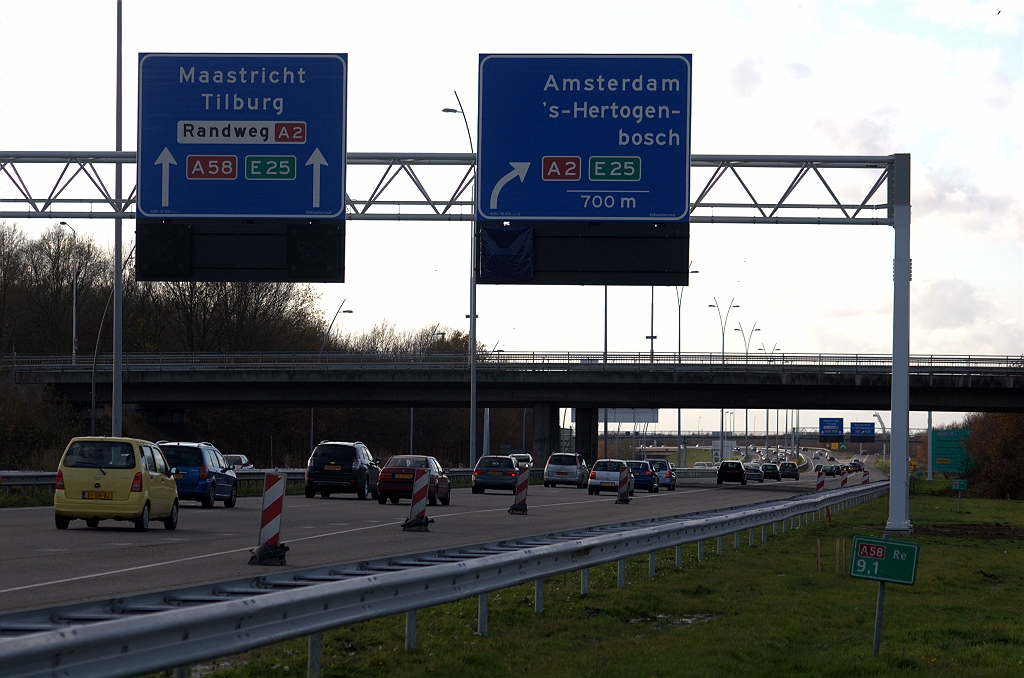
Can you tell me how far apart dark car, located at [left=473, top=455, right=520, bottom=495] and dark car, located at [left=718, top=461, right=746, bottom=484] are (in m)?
28.3

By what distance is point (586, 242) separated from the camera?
25453mm

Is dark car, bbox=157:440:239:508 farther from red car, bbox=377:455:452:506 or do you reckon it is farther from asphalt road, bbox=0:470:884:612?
red car, bbox=377:455:452:506

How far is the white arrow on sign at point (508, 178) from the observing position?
25469 mm

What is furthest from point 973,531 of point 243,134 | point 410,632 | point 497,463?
point 410,632

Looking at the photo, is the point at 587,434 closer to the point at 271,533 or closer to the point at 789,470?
the point at 789,470

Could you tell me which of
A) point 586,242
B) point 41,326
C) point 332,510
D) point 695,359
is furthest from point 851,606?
point 41,326

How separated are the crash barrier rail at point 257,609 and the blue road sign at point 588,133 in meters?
12.2

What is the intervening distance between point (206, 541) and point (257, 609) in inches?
559

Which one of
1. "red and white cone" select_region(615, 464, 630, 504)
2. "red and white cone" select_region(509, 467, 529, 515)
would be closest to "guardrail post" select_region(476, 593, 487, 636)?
"red and white cone" select_region(509, 467, 529, 515)

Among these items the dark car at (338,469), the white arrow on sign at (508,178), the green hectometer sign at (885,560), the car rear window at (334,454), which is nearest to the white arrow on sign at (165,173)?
the white arrow on sign at (508,178)

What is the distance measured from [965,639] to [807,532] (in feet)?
50.7

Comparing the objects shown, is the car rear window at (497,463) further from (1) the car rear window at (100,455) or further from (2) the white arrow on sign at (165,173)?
Answer: (1) the car rear window at (100,455)

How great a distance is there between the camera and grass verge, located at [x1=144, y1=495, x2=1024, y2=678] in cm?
959

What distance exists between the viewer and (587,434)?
8062 centimetres
